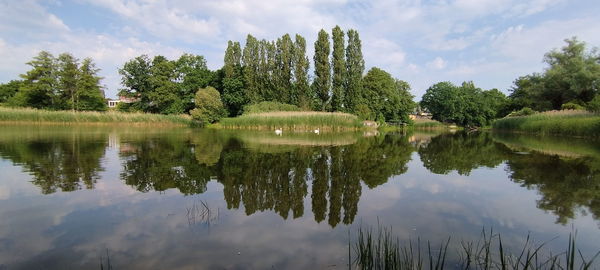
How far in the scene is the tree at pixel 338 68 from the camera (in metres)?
38.7

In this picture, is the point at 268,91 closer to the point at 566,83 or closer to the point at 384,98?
the point at 384,98

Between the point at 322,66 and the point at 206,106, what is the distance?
611 inches

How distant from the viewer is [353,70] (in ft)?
131

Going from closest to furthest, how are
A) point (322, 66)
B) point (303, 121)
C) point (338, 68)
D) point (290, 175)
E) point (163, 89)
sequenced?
point (290, 175) < point (303, 121) < point (322, 66) < point (338, 68) < point (163, 89)

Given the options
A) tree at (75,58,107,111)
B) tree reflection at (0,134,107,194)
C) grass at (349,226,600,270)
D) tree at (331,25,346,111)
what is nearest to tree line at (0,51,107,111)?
Answer: tree at (75,58,107,111)

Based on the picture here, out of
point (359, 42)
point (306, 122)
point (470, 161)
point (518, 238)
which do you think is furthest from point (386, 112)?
point (518, 238)

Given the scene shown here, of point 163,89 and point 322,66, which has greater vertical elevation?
point 322,66

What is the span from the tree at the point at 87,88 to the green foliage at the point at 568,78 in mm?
58511

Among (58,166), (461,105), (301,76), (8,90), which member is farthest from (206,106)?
(461,105)

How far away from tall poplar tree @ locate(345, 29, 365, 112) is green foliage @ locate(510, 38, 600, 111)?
65.7 ft

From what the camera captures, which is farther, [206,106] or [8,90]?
[8,90]

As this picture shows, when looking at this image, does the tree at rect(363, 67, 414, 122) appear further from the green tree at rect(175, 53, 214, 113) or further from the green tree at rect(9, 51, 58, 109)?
the green tree at rect(9, 51, 58, 109)

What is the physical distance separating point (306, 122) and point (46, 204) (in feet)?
77.4

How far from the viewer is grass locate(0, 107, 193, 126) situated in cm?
2939
